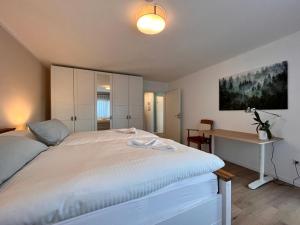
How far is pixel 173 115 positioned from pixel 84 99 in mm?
2700

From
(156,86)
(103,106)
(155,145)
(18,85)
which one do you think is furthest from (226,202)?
(156,86)

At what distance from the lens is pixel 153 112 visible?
6434 millimetres

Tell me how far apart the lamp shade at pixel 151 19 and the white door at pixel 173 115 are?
3.03 metres

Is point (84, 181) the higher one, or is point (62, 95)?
point (62, 95)

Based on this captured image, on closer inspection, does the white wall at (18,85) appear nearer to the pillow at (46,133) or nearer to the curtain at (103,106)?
the pillow at (46,133)

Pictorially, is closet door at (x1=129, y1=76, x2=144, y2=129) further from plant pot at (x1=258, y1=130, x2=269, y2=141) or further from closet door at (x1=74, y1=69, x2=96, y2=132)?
plant pot at (x1=258, y1=130, x2=269, y2=141)

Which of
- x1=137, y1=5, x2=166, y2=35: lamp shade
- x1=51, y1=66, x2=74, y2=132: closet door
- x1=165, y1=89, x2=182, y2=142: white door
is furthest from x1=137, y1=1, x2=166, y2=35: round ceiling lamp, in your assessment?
x1=165, y1=89, x2=182, y2=142: white door

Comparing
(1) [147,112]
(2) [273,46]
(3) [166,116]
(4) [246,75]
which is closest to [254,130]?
(4) [246,75]

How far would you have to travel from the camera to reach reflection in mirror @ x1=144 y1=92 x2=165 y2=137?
6.37 meters

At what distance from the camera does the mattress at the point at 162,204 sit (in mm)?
881

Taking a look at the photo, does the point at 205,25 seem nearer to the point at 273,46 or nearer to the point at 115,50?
the point at 273,46

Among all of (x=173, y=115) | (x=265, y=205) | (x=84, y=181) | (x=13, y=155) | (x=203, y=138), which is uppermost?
(x=173, y=115)

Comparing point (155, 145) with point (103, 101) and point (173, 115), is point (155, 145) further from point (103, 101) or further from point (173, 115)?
point (173, 115)

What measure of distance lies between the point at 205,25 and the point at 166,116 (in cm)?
346
